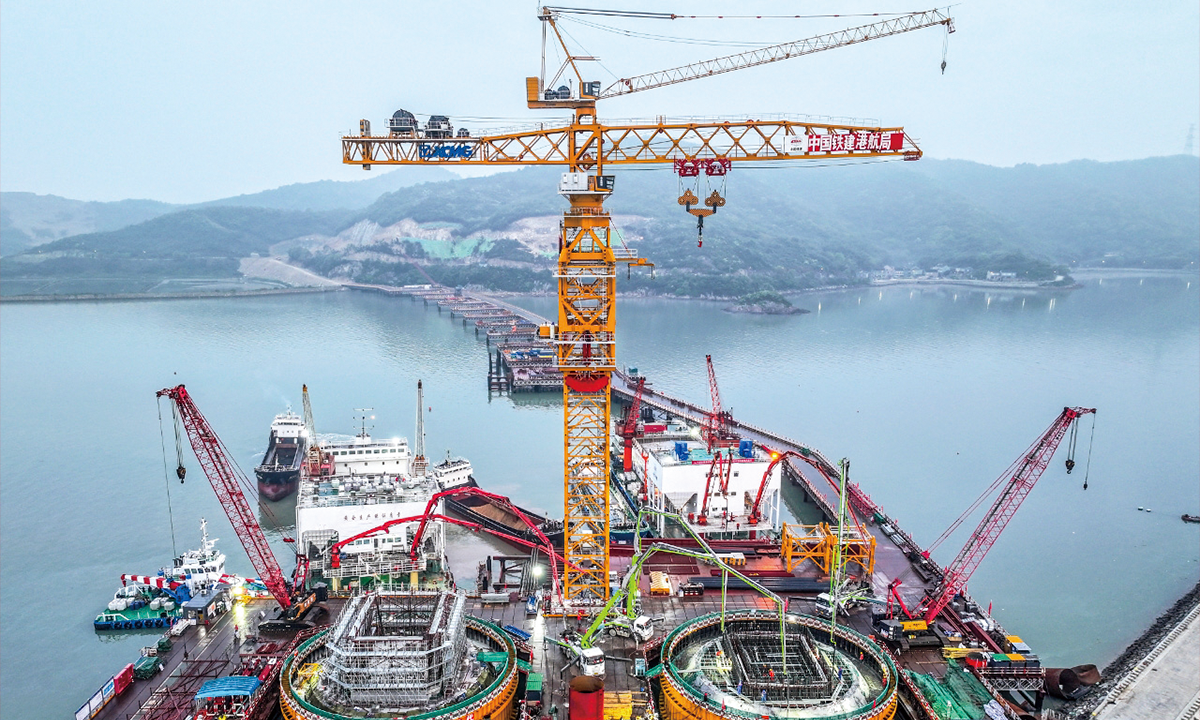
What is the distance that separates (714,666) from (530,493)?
36.9m

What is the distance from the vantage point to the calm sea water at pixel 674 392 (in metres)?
51.1

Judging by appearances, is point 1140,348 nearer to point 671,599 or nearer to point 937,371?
point 937,371

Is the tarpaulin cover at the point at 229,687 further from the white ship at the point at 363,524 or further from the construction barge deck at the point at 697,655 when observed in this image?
the white ship at the point at 363,524

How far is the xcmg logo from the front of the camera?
3731cm

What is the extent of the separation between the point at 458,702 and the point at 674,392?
253 ft

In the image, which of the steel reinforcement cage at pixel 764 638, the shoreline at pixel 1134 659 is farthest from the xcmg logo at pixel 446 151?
the shoreline at pixel 1134 659

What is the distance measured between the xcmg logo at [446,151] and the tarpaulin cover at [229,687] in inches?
987

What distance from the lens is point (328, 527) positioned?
50.2m

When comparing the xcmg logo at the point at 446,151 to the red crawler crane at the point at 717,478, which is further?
the red crawler crane at the point at 717,478

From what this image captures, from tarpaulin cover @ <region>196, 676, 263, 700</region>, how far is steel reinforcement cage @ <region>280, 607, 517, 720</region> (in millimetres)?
1240

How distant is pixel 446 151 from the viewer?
37625 mm

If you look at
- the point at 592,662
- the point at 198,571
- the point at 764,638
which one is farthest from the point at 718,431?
the point at 198,571

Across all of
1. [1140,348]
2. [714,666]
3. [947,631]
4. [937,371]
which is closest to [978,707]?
[947,631]

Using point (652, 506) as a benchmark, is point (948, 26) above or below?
above
